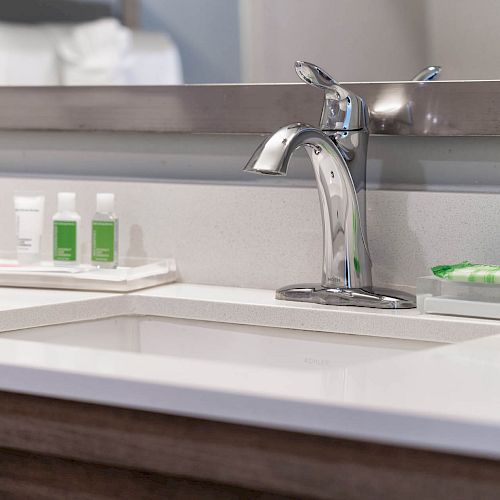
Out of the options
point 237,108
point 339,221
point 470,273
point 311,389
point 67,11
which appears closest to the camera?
point 311,389

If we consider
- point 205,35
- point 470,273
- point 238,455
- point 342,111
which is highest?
point 205,35

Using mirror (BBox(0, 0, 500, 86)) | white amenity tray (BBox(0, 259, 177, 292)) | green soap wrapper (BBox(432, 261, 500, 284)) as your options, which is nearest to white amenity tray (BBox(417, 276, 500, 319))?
green soap wrapper (BBox(432, 261, 500, 284))

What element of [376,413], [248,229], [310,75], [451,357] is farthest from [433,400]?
[248,229]

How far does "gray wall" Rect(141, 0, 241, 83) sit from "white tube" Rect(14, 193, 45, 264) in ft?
0.85

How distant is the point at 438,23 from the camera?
1.04 meters

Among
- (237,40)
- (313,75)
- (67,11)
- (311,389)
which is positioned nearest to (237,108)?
(237,40)

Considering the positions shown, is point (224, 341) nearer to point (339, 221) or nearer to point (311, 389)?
point (339, 221)

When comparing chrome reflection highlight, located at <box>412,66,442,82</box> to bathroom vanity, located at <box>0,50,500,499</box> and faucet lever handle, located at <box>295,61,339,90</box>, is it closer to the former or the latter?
bathroom vanity, located at <box>0,50,500,499</box>

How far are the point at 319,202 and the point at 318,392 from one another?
21.0 inches

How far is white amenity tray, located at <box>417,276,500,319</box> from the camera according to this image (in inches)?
37.0

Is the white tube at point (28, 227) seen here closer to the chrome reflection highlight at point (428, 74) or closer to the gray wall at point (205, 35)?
the gray wall at point (205, 35)

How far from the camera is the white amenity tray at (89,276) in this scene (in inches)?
43.6

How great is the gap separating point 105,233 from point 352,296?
0.33 metres

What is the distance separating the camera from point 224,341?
106 centimetres
